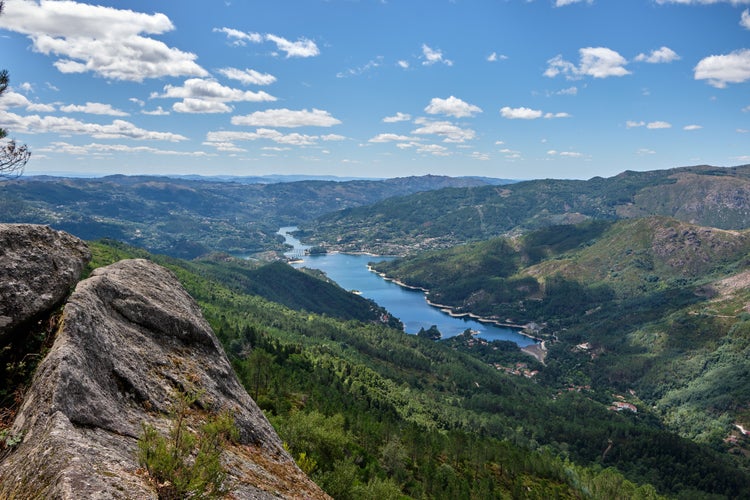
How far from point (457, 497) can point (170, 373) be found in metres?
76.0

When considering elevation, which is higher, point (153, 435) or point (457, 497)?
point (153, 435)

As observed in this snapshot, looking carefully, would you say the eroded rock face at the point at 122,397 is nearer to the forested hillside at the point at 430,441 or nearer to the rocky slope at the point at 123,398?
the rocky slope at the point at 123,398

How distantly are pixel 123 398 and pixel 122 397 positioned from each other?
0.05m

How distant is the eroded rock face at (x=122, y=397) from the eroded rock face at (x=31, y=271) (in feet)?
3.45

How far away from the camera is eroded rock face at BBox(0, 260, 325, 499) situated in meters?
11.1

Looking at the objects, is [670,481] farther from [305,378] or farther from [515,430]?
[305,378]

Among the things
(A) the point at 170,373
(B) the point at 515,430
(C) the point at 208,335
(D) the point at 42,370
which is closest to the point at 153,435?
(D) the point at 42,370

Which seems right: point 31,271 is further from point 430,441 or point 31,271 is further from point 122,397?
point 430,441

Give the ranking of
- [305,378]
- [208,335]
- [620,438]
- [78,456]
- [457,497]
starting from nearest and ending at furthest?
[78,456] < [208,335] < [457,497] < [305,378] < [620,438]

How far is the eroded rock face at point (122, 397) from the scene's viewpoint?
36.3 feet

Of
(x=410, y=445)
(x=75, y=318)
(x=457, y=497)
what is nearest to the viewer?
(x=75, y=318)

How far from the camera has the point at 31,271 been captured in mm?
18000

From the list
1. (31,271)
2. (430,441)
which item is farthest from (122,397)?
(430,441)

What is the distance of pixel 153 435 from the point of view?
11.9m
